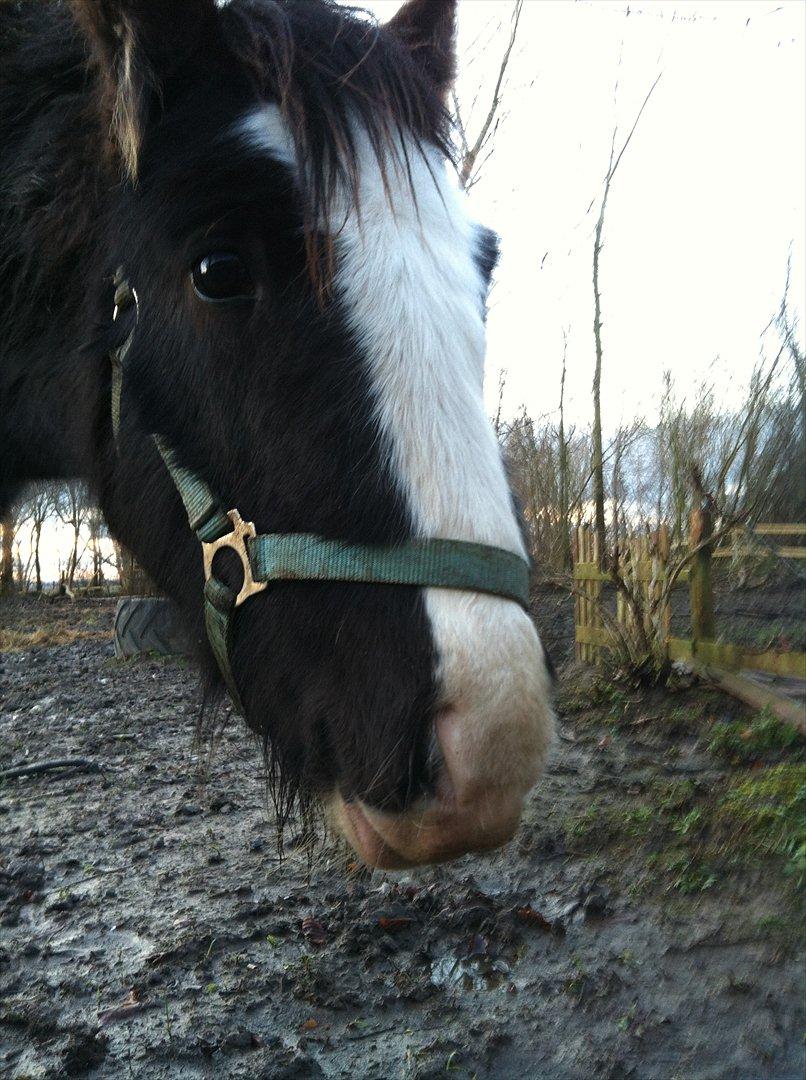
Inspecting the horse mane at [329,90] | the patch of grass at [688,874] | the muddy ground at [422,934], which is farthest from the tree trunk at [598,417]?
the horse mane at [329,90]

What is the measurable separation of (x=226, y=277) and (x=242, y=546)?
491 millimetres

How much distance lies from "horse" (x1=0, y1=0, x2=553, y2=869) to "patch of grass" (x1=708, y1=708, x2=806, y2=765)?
338 cm

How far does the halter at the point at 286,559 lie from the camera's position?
1249 millimetres

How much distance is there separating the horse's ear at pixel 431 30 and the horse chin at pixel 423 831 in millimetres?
1876

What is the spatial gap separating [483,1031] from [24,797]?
320 cm

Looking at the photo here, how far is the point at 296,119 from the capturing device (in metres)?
1.51

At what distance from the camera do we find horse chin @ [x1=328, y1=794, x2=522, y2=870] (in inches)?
48.8

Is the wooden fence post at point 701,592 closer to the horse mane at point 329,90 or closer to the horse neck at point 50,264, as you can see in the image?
the horse mane at point 329,90

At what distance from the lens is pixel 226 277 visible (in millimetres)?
1483

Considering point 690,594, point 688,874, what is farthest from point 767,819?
point 690,594

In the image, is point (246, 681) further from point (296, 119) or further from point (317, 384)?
point (296, 119)

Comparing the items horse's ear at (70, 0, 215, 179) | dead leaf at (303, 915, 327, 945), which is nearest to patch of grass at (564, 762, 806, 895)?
dead leaf at (303, 915, 327, 945)

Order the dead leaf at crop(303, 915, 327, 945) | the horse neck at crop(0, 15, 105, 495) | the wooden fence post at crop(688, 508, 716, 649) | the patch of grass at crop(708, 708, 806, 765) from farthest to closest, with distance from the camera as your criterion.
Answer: the wooden fence post at crop(688, 508, 716, 649), the patch of grass at crop(708, 708, 806, 765), the dead leaf at crop(303, 915, 327, 945), the horse neck at crop(0, 15, 105, 495)

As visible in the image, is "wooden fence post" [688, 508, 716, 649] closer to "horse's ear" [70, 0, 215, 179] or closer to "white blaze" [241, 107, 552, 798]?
"white blaze" [241, 107, 552, 798]
